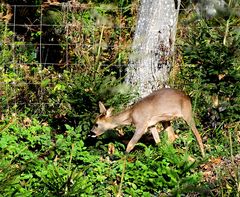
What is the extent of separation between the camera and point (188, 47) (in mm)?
9188

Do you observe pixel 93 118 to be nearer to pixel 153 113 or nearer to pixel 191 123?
pixel 153 113

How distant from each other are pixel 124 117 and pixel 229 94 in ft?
5.02

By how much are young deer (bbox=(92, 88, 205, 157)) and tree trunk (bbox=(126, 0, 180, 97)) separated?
138 cm

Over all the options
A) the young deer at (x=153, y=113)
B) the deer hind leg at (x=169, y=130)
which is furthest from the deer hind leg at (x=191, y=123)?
the deer hind leg at (x=169, y=130)

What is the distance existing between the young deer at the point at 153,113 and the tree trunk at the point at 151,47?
1384 mm

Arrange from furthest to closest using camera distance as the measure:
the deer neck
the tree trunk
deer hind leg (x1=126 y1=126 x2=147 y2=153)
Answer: the tree trunk, the deer neck, deer hind leg (x1=126 y1=126 x2=147 y2=153)

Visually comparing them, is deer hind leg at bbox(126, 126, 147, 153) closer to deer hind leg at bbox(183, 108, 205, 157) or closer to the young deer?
the young deer

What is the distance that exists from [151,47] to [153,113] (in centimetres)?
180

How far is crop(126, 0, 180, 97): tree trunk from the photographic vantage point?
10.0 m

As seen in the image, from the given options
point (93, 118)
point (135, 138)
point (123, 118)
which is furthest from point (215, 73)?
point (93, 118)

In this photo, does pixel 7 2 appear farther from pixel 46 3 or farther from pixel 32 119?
pixel 32 119

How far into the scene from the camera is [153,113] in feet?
28.0

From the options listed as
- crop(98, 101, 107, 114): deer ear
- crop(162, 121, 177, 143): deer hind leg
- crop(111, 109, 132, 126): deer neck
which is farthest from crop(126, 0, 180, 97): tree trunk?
crop(98, 101, 107, 114): deer ear

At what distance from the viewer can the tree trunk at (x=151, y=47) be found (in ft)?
32.9
